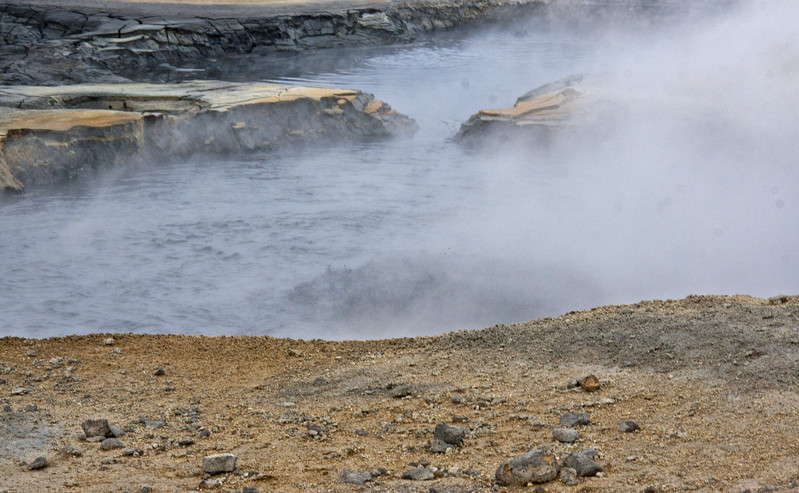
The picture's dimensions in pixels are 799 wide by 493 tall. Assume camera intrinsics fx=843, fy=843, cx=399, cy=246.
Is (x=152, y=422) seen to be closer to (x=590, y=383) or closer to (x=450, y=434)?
(x=450, y=434)

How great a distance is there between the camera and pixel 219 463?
315 cm

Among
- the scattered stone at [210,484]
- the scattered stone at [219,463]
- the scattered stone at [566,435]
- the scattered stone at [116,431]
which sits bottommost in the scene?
the scattered stone at [116,431]

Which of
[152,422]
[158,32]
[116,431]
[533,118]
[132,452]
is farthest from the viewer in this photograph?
[158,32]

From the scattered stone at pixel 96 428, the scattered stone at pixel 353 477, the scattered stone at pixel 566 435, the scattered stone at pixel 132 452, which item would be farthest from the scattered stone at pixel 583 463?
the scattered stone at pixel 96 428

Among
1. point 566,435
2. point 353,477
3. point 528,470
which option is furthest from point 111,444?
point 566,435

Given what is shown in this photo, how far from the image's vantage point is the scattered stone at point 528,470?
2865mm

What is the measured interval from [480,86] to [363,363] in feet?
38.6

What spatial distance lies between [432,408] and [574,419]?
2.16ft

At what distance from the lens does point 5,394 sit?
4168mm

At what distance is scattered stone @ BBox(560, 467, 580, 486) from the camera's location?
2840 millimetres

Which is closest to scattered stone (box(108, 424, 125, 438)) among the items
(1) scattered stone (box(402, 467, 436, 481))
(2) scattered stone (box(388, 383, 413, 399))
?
(2) scattered stone (box(388, 383, 413, 399))

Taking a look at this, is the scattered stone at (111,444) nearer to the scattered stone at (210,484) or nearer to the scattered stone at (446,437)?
the scattered stone at (210,484)

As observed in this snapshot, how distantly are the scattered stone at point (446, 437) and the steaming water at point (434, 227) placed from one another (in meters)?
2.54

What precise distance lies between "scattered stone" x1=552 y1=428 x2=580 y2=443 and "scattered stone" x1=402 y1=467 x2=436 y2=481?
535 millimetres
